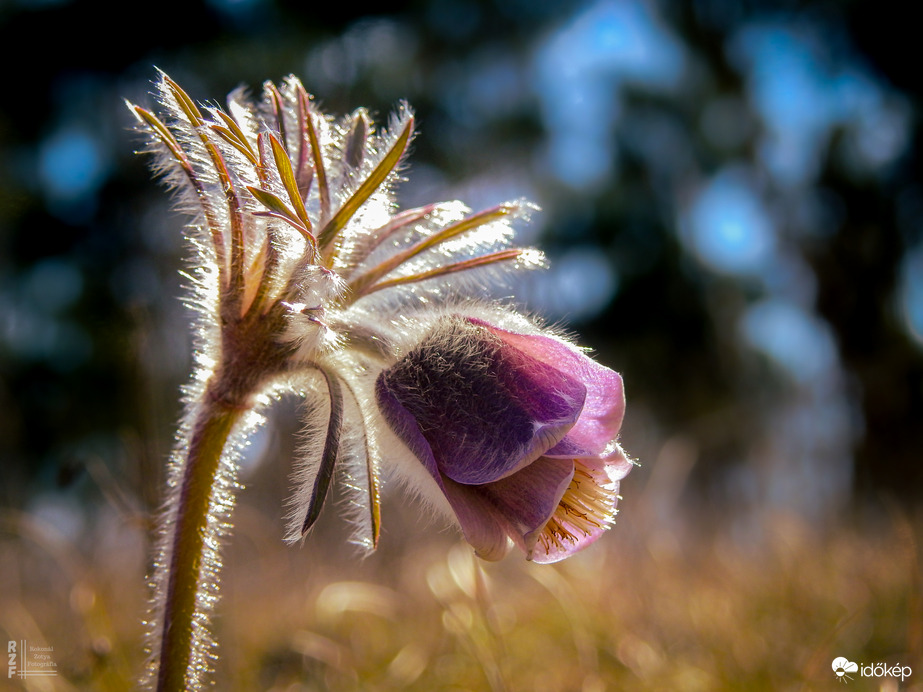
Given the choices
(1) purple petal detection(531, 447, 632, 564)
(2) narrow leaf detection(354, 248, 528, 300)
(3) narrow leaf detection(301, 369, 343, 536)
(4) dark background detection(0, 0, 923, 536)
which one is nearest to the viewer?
(3) narrow leaf detection(301, 369, 343, 536)

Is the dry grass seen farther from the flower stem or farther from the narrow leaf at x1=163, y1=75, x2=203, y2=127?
the narrow leaf at x1=163, y1=75, x2=203, y2=127

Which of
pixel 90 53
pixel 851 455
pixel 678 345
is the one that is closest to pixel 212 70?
pixel 90 53

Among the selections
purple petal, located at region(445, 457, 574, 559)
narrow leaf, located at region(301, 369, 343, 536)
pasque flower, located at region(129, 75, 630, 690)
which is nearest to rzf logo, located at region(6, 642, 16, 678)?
pasque flower, located at region(129, 75, 630, 690)

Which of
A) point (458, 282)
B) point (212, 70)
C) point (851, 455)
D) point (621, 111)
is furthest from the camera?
point (621, 111)

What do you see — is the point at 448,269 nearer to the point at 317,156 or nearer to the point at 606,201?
the point at 317,156

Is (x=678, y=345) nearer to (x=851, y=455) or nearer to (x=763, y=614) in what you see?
(x=851, y=455)

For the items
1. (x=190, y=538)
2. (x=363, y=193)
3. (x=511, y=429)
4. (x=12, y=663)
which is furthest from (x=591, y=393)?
(x=12, y=663)
